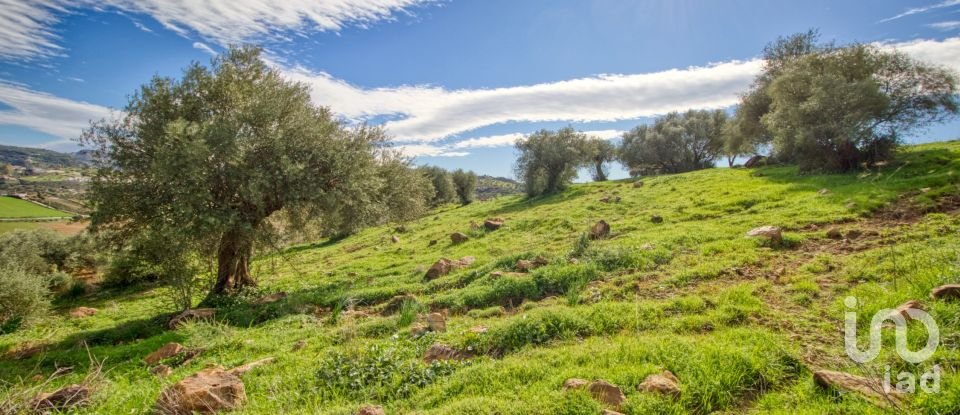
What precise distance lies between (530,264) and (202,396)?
8.96 meters

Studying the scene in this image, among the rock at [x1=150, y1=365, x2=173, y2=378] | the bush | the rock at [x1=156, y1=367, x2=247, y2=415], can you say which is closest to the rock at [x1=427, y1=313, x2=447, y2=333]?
the rock at [x1=156, y1=367, x2=247, y2=415]

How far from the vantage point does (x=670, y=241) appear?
516 inches

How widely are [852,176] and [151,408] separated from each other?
28.8 meters

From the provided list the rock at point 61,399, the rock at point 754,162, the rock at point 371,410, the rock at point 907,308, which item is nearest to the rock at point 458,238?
the rock at point 61,399

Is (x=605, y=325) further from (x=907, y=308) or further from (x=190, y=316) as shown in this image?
(x=190, y=316)

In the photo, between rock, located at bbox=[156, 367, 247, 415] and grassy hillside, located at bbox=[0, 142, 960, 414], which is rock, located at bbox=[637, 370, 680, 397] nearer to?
grassy hillside, located at bbox=[0, 142, 960, 414]

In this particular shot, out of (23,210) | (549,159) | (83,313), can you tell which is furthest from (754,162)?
(23,210)

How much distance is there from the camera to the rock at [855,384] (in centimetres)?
408

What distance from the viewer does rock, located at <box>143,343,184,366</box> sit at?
8.82 metres

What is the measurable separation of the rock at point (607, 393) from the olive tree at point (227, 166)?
1264cm

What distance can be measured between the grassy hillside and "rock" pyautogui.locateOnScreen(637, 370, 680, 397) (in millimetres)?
121

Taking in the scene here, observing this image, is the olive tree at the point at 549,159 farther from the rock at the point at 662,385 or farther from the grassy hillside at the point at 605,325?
the rock at the point at 662,385

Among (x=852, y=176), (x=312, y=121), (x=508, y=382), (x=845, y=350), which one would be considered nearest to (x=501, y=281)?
(x=508, y=382)

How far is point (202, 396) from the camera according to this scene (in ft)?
18.9
